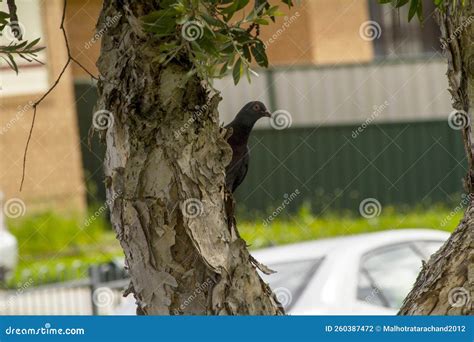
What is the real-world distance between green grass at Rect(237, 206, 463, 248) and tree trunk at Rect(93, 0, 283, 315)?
8938 millimetres

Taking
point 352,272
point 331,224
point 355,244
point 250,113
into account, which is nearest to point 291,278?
point 352,272

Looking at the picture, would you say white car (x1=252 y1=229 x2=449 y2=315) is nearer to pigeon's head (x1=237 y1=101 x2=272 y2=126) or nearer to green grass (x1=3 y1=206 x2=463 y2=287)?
pigeon's head (x1=237 y1=101 x2=272 y2=126)

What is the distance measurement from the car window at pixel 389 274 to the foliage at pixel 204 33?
135 inches

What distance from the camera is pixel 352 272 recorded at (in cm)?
610

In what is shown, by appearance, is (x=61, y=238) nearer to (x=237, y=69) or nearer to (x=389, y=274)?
(x=389, y=274)

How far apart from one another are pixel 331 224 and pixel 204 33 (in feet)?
37.0

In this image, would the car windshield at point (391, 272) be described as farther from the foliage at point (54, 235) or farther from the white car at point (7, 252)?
the foliage at point (54, 235)

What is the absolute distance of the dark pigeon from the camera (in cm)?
407

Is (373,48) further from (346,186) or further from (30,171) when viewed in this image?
(30,171)

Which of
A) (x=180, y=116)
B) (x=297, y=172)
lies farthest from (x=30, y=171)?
(x=180, y=116)

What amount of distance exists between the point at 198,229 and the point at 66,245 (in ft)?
38.5

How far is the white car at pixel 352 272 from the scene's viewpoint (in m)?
5.79

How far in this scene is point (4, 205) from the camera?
45.1 feet

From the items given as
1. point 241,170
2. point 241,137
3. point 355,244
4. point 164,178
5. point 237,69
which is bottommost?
point 355,244
